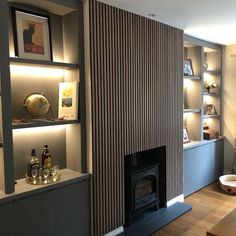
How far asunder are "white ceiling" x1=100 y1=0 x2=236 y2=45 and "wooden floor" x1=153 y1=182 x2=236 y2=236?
2407 mm

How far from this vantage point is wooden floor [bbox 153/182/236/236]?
293cm

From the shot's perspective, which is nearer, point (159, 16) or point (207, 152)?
point (159, 16)

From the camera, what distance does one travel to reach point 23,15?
2225 millimetres

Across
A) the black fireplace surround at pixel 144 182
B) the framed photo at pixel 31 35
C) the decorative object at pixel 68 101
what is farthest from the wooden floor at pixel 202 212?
the framed photo at pixel 31 35

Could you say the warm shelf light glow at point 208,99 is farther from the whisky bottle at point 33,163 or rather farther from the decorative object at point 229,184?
the whisky bottle at point 33,163

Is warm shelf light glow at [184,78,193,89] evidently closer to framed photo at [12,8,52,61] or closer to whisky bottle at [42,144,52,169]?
framed photo at [12,8,52,61]

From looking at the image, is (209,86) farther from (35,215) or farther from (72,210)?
(35,215)

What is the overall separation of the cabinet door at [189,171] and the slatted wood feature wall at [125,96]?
38 cm

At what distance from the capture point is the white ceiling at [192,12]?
2.54 m

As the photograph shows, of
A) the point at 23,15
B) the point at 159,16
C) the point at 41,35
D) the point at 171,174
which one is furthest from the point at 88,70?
the point at 171,174

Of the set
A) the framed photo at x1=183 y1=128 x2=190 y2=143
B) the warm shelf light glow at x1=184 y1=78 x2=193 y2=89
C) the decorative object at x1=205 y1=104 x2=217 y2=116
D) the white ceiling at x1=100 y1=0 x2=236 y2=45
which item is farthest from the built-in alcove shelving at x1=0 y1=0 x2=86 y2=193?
the decorative object at x1=205 y1=104 x2=217 y2=116

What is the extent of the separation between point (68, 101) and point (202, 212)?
89.7 inches

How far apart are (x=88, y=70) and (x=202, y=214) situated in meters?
2.33

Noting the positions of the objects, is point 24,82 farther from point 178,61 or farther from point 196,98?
point 196,98
